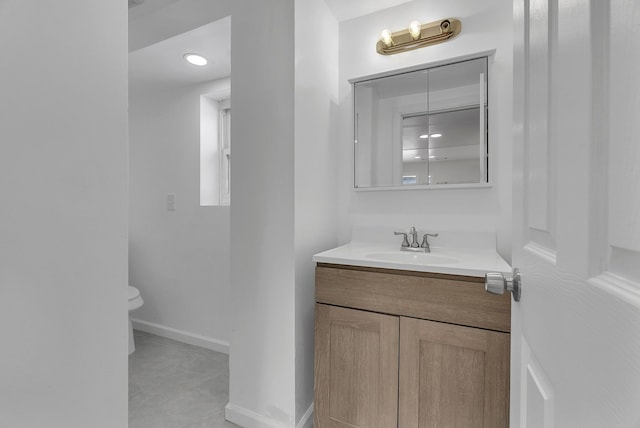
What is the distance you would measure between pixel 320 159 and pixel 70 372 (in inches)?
51.5

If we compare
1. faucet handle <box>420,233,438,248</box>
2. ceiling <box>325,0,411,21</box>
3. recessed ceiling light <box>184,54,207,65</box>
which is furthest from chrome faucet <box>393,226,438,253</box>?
recessed ceiling light <box>184,54,207,65</box>

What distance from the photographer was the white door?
0.24 m

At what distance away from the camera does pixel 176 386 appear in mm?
1771

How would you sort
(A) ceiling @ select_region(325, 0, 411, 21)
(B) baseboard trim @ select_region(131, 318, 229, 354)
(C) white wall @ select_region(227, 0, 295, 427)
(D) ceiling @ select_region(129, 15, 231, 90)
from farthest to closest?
(B) baseboard trim @ select_region(131, 318, 229, 354), (D) ceiling @ select_region(129, 15, 231, 90), (A) ceiling @ select_region(325, 0, 411, 21), (C) white wall @ select_region(227, 0, 295, 427)

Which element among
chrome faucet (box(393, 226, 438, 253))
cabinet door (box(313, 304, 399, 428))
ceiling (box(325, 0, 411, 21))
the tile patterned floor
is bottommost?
the tile patterned floor

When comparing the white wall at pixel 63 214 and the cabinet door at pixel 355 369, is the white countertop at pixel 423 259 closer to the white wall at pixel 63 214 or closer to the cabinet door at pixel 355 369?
the cabinet door at pixel 355 369

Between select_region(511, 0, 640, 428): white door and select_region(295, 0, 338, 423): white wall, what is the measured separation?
978 millimetres

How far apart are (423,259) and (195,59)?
201 cm

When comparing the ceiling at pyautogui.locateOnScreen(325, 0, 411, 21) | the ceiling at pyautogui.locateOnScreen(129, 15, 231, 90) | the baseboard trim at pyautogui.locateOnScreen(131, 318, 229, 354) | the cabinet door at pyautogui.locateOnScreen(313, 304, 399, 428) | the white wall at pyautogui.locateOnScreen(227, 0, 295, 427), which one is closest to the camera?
the cabinet door at pyautogui.locateOnScreen(313, 304, 399, 428)

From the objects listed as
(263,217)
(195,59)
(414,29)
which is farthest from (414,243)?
(195,59)

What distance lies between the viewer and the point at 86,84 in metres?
0.50

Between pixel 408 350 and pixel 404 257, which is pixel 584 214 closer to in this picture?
pixel 408 350

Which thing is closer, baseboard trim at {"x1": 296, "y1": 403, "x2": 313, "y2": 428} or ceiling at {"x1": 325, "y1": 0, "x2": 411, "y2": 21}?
baseboard trim at {"x1": 296, "y1": 403, "x2": 313, "y2": 428}

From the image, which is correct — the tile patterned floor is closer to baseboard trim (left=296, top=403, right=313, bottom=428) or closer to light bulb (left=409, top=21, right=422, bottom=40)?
baseboard trim (left=296, top=403, right=313, bottom=428)
